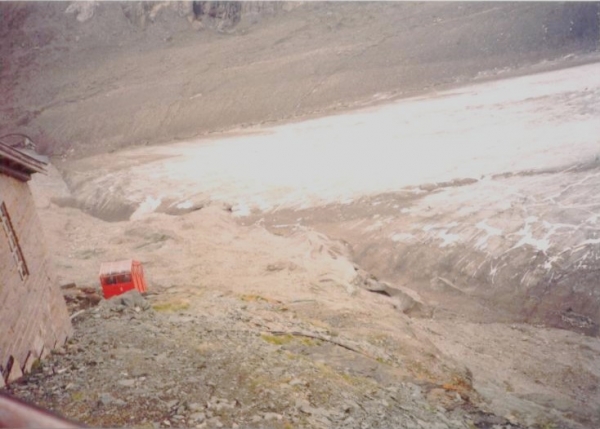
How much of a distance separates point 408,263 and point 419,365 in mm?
4781

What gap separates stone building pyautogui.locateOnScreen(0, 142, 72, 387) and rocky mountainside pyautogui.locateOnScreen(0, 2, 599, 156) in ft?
64.6

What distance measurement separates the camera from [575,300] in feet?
34.8

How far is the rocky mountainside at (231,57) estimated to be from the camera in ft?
87.5

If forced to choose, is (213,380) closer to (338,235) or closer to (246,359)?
(246,359)

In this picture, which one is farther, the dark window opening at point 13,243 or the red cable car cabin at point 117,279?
the red cable car cabin at point 117,279

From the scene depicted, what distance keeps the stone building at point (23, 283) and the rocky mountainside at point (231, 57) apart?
19.7 meters

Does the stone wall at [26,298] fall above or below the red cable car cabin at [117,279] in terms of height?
above

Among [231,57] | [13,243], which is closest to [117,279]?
[13,243]

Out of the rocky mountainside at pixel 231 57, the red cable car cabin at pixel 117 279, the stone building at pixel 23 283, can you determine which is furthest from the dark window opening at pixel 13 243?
the rocky mountainside at pixel 231 57

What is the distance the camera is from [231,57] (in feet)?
108

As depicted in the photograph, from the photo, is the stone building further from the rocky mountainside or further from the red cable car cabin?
the rocky mountainside

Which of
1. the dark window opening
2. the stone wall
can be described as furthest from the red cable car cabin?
the dark window opening

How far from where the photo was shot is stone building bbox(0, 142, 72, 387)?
6152mm

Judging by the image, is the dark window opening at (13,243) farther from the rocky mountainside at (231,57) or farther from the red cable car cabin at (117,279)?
the rocky mountainside at (231,57)
